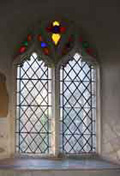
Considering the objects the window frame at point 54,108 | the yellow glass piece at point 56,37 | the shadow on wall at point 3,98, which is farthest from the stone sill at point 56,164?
the yellow glass piece at point 56,37

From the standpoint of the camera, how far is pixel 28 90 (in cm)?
508

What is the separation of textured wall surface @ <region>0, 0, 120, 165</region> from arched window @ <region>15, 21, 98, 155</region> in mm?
116

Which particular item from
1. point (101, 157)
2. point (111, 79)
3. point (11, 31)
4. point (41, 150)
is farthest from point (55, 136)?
point (11, 31)

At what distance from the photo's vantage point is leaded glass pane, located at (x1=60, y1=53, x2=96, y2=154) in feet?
16.6

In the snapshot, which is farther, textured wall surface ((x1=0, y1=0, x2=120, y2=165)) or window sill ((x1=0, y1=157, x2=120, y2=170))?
textured wall surface ((x1=0, y1=0, x2=120, y2=165))

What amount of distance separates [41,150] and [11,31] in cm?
134

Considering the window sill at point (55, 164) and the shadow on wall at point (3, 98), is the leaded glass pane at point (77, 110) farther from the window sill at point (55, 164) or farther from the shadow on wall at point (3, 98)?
the shadow on wall at point (3, 98)

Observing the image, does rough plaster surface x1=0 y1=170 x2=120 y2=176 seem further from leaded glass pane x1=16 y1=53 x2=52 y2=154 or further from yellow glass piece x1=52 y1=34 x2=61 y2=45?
yellow glass piece x1=52 y1=34 x2=61 y2=45

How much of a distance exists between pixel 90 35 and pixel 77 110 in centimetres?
84

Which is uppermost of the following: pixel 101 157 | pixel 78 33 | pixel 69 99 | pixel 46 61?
pixel 78 33

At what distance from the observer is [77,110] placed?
5.09 m

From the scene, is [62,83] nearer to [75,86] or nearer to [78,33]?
[75,86]

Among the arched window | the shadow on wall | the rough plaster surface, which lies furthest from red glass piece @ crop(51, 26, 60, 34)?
the rough plaster surface

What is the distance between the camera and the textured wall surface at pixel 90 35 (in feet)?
16.0
